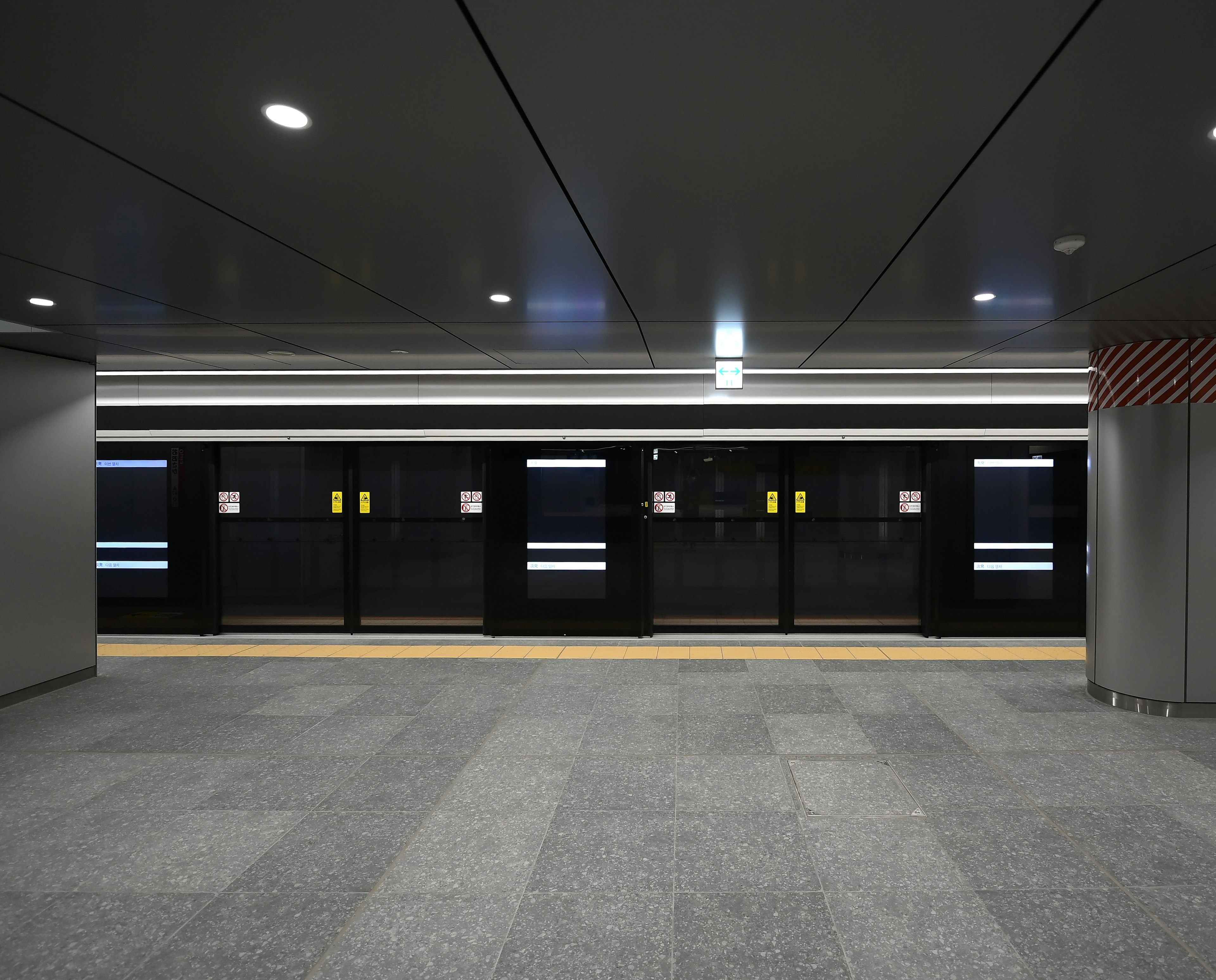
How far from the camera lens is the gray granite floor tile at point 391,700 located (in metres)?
5.32

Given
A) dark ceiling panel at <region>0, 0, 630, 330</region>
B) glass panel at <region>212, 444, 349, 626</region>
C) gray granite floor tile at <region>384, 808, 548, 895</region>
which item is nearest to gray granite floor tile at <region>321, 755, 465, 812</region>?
gray granite floor tile at <region>384, 808, 548, 895</region>

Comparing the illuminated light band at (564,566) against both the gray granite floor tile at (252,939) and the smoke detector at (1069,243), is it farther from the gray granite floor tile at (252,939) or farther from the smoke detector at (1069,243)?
the smoke detector at (1069,243)

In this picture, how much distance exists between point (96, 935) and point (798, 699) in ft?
14.8

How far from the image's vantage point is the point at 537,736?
478 cm

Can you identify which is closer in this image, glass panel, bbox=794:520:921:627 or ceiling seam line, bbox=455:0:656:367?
ceiling seam line, bbox=455:0:656:367

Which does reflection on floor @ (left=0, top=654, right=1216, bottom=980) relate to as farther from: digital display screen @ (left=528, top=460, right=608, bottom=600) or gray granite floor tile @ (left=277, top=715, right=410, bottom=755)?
digital display screen @ (left=528, top=460, right=608, bottom=600)

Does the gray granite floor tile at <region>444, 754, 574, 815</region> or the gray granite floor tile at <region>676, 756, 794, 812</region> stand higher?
the gray granite floor tile at <region>676, 756, 794, 812</region>

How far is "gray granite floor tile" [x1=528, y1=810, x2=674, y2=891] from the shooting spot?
297cm

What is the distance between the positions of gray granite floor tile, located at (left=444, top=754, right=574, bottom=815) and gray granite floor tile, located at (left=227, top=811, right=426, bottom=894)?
11.3 inches

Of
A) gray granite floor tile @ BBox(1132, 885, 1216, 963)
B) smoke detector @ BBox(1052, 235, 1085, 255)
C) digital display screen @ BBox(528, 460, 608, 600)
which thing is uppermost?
smoke detector @ BBox(1052, 235, 1085, 255)

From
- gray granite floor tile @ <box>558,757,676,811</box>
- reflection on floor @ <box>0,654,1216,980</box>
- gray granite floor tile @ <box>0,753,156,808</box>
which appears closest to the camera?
reflection on floor @ <box>0,654,1216,980</box>

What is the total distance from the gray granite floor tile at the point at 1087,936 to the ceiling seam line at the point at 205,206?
4.13 meters

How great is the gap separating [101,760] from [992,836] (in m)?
5.04

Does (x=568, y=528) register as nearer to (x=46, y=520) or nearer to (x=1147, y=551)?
(x=46, y=520)
